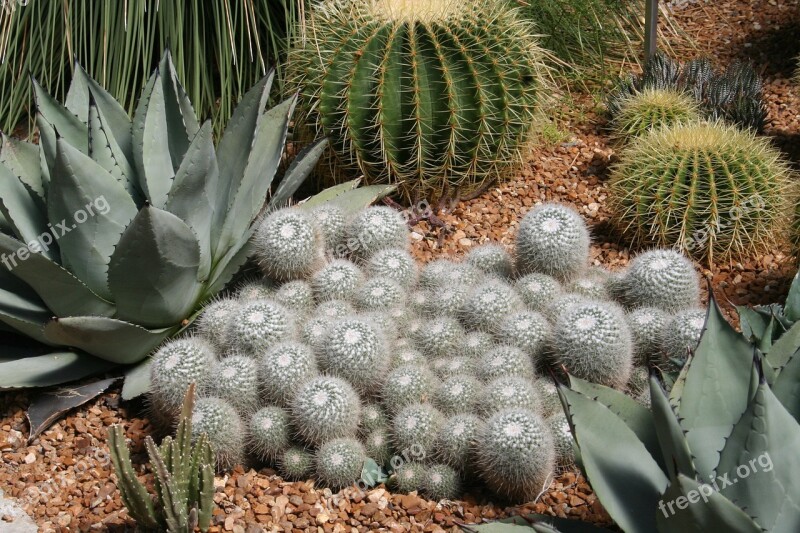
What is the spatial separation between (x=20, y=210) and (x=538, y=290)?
85.8 inches

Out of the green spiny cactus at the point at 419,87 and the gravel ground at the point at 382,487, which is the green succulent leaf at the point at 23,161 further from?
the green spiny cactus at the point at 419,87

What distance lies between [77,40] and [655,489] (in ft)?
14.0

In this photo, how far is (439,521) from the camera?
116 inches

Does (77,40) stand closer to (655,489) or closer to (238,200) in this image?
(238,200)

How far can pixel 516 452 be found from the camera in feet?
Answer: 9.32

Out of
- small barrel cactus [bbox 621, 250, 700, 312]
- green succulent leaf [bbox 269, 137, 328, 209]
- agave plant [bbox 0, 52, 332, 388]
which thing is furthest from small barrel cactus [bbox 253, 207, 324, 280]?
small barrel cactus [bbox 621, 250, 700, 312]

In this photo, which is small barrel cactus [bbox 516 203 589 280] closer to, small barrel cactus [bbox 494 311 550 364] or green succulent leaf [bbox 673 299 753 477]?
small barrel cactus [bbox 494 311 550 364]

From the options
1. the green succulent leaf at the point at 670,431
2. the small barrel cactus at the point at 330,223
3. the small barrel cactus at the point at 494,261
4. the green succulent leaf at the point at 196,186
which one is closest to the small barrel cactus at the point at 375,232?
the small barrel cactus at the point at 330,223

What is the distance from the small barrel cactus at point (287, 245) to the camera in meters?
3.76

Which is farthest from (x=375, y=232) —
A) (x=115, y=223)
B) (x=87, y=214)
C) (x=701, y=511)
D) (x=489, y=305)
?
(x=701, y=511)

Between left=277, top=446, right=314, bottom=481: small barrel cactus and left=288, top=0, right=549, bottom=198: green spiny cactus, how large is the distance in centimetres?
185

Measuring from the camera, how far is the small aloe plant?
2685 mm

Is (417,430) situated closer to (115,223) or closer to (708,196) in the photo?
(115,223)

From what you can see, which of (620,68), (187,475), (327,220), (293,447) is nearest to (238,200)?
(327,220)
